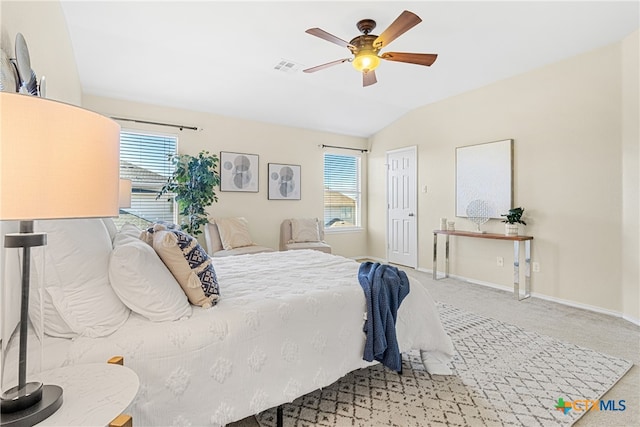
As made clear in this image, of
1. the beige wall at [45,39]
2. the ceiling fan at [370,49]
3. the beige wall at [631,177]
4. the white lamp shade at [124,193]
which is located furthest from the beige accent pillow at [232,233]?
the beige wall at [631,177]

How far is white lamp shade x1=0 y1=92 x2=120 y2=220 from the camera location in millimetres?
672

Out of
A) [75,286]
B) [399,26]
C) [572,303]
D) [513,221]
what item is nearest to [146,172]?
[75,286]

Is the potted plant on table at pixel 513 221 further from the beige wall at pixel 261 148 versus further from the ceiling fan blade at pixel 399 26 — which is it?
the beige wall at pixel 261 148

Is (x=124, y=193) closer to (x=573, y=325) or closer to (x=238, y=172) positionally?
(x=238, y=172)

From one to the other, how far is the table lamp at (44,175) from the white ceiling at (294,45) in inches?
101

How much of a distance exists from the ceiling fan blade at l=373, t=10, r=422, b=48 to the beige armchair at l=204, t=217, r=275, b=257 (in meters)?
3.08

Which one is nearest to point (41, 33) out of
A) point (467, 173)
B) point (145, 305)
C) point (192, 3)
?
point (192, 3)

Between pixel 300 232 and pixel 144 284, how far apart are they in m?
4.05

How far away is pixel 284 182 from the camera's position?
562 centimetres

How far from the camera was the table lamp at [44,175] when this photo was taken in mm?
676

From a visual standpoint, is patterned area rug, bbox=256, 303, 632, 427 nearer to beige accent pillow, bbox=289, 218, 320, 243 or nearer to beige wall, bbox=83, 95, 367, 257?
beige accent pillow, bbox=289, 218, 320, 243

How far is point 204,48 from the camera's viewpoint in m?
3.47

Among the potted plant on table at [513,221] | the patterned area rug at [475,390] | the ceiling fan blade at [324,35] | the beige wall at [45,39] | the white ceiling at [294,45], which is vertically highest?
the white ceiling at [294,45]

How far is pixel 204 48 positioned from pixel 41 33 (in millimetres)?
1668
